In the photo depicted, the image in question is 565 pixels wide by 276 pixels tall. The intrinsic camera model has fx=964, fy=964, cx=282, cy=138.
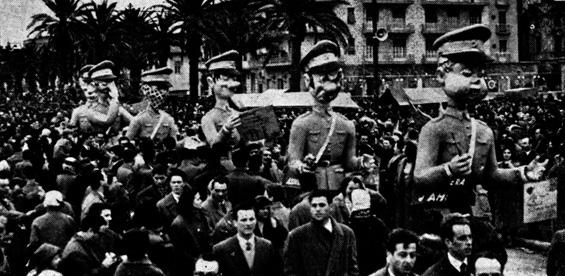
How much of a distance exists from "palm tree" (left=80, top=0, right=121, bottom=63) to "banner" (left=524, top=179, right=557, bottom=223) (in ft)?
117

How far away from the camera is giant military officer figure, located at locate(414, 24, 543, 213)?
733 centimetres

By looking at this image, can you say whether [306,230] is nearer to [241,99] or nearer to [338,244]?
[338,244]

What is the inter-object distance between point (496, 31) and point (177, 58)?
108 ft

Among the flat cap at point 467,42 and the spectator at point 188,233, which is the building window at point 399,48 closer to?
the spectator at point 188,233

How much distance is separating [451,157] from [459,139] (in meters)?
0.15

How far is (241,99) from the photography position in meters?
31.1

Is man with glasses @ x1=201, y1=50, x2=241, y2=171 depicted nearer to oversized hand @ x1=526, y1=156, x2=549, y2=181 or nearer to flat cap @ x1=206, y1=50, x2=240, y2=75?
flat cap @ x1=206, y1=50, x2=240, y2=75

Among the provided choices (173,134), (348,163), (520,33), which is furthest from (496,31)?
(348,163)

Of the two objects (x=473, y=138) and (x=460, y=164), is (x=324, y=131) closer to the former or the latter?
(x=473, y=138)

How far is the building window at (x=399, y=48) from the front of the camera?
6644 centimetres


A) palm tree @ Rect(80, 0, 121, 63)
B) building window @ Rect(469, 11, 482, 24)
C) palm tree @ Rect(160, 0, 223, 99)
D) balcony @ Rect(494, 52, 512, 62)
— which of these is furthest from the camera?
building window @ Rect(469, 11, 482, 24)

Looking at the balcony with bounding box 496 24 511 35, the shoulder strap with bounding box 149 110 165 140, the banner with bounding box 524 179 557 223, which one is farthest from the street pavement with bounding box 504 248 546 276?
the balcony with bounding box 496 24 511 35

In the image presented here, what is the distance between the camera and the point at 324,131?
9109 millimetres

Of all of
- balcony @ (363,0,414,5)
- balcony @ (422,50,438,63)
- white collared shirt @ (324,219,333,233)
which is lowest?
white collared shirt @ (324,219,333,233)
